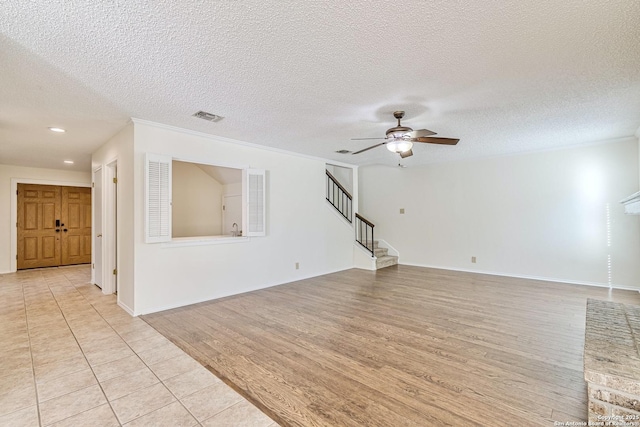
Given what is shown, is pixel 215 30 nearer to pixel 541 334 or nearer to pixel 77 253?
pixel 541 334

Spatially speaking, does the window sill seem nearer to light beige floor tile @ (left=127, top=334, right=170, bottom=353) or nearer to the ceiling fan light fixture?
light beige floor tile @ (left=127, top=334, right=170, bottom=353)

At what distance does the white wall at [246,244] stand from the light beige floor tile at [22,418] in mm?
1809

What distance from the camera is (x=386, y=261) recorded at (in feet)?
23.1

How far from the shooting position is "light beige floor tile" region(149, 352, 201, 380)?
7.64 feet

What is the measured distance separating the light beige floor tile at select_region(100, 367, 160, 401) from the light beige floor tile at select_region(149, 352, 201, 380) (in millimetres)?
53

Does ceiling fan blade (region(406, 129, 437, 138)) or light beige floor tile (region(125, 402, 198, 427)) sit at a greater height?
ceiling fan blade (region(406, 129, 437, 138))

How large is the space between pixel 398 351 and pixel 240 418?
1.49 metres

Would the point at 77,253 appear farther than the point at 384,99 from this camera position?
Yes

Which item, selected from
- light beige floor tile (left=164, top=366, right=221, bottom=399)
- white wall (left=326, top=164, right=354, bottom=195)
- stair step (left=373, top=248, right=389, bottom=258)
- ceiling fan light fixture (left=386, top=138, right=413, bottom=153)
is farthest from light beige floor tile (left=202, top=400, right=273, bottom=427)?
white wall (left=326, top=164, right=354, bottom=195)

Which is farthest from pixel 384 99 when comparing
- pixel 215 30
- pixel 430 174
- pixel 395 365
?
pixel 430 174

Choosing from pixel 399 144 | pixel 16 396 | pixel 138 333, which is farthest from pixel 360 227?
pixel 16 396

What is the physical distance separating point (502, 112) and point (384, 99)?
154cm

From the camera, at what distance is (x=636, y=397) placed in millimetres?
1410

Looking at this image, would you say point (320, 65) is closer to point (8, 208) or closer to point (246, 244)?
point (246, 244)
